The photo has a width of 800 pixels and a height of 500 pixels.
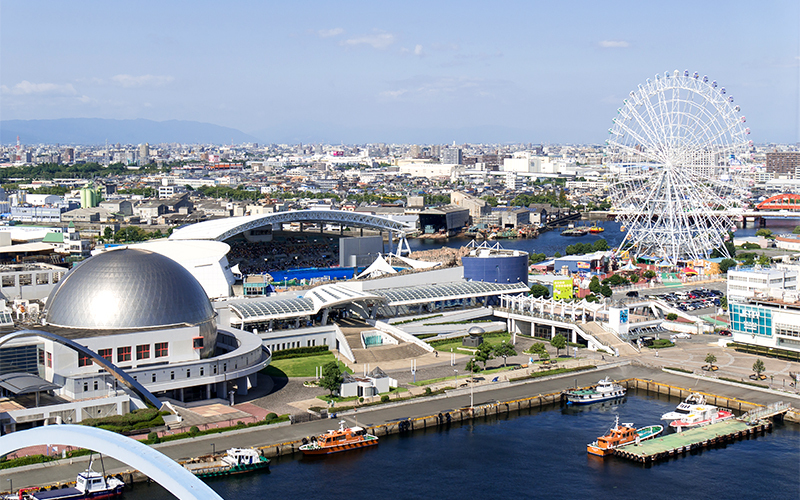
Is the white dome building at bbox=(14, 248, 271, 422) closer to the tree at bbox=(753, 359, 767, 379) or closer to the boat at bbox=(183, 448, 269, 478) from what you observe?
the boat at bbox=(183, 448, 269, 478)

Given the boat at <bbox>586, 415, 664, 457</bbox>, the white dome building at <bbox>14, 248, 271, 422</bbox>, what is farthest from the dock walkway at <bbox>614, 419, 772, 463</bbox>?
the white dome building at <bbox>14, 248, 271, 422</bbox>

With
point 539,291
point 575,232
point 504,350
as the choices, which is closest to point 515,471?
point 504,350

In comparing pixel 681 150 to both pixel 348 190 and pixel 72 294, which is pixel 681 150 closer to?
pixel 72 294

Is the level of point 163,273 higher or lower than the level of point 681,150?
lower

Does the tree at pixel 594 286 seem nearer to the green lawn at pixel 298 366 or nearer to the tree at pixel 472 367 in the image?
the tree at pixel 472 367

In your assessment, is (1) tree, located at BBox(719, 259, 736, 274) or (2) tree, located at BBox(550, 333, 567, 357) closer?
(2) tree, located at BBox(550, 333, 567, 357)

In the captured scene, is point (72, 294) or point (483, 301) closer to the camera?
point (72, 294)

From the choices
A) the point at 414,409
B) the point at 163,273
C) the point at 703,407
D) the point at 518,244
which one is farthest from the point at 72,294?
the point at 518,244
